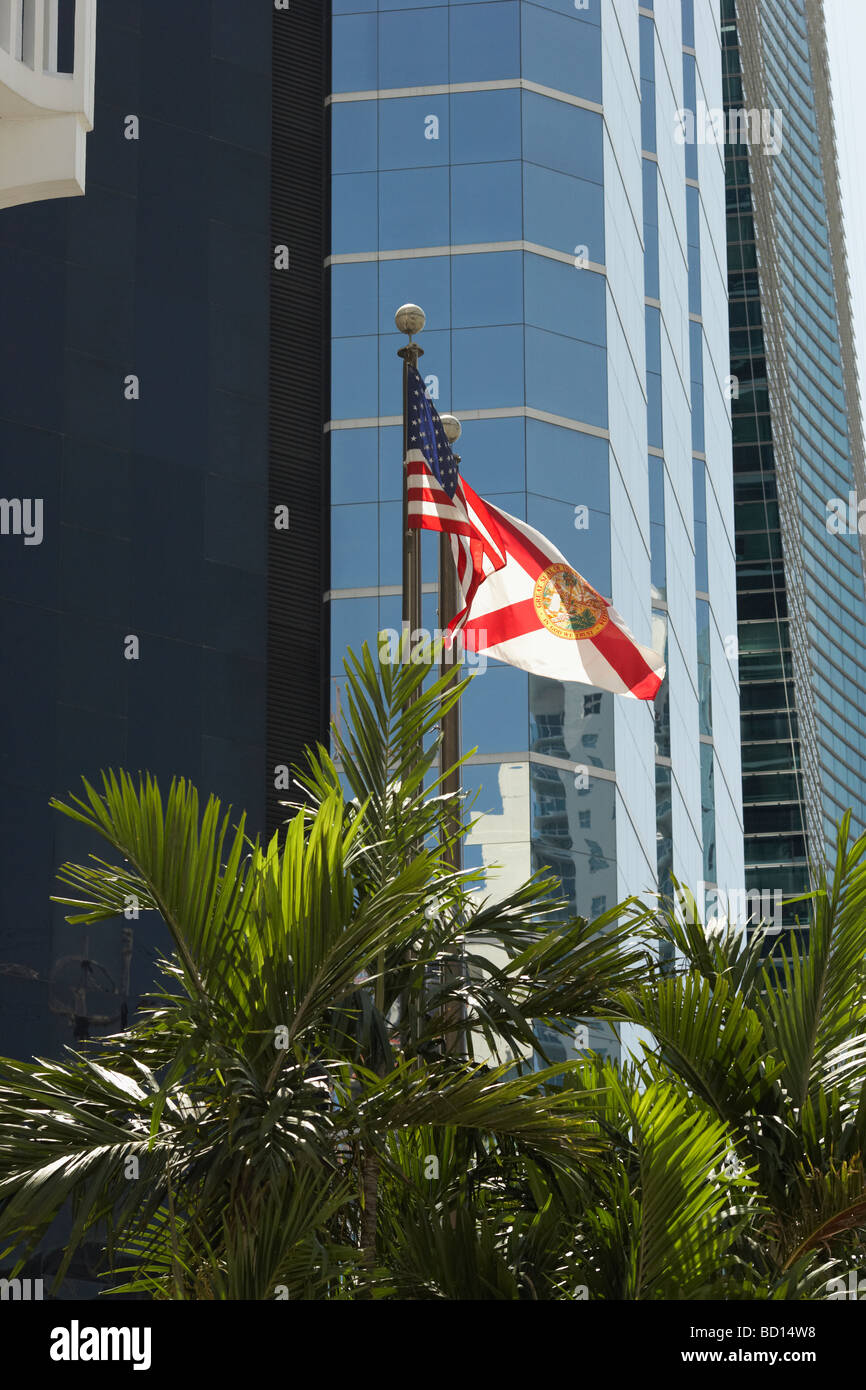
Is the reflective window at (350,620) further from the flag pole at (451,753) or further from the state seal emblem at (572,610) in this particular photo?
the state seal emblem at (572,610)

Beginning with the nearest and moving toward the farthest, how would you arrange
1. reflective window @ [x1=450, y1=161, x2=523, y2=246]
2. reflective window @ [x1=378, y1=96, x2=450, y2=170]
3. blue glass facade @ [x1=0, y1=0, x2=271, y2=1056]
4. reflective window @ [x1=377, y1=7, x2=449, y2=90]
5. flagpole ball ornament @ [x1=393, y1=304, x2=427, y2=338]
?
flagpole ball ornament @ [x1=393, y1=304, x2=427, y2=338], blue glass facade @ [x1=0, y1=0, x2=271, y2=1056], reflective window @ [x1=450, y1=161, x2=523, y2=246], reflective window @ [x1=378, y1=96, x2=450, y2=170], reflective window @ [x1=377, y1=7, x2=449, y2=90]

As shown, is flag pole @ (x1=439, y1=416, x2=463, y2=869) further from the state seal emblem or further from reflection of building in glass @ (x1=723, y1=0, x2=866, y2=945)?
reflection of building in glass @ (x1=723, y1=0, x2=866, y2=945)

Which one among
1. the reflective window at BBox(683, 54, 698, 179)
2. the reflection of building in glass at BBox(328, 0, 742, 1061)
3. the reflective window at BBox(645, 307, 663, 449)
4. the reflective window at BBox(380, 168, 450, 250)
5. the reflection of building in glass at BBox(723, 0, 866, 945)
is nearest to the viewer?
the reflection of building in glass at BBox(328, 0, 742, 1061)

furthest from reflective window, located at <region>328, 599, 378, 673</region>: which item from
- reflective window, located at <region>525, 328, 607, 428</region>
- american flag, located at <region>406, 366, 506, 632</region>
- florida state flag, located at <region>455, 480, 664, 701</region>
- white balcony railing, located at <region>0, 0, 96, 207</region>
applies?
white balcony railing, located at <region>0, 0, 96, 207</region>

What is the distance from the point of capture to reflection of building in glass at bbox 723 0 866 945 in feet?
286

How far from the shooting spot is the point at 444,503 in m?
14.6

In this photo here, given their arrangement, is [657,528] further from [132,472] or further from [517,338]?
[132,472]

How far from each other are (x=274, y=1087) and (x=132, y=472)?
23.1 meters

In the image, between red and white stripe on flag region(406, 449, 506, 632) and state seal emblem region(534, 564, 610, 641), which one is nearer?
red and white stripe on flag region(406, 449, 506, 632)

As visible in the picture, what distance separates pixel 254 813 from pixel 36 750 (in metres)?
3.29

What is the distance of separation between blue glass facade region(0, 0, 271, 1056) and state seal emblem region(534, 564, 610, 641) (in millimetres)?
13746

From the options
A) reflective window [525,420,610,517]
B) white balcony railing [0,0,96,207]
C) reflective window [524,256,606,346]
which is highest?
reflective window [524,256,606,346]

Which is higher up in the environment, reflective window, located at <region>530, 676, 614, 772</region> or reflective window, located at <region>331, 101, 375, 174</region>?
reflective window, located at <region>331, 101, 375, 174</region>
